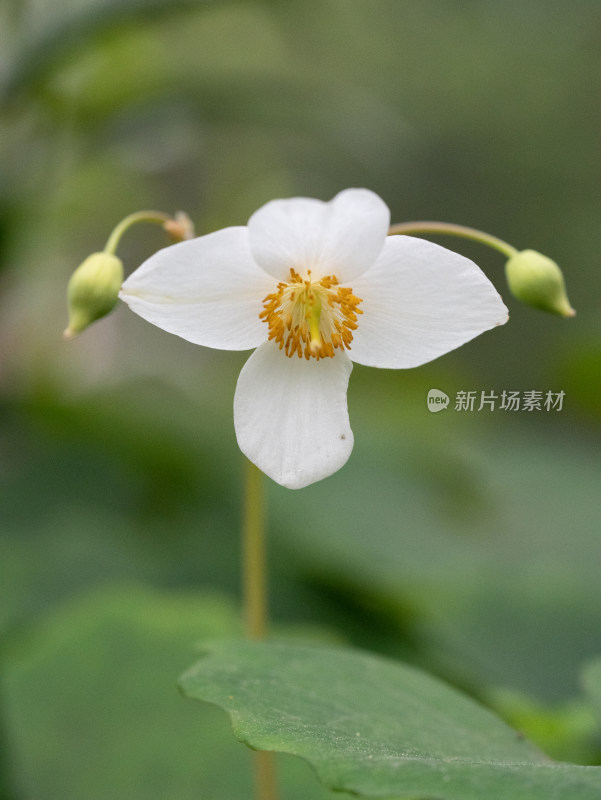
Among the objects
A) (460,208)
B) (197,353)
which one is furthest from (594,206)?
(197,353)

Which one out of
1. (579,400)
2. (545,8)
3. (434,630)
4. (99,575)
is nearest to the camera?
(434,630)

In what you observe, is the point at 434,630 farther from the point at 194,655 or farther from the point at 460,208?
the point at 460,208

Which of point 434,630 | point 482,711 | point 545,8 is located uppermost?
point 545,8

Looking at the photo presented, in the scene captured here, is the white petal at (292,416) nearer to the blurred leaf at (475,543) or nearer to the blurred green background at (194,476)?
the blurred green background at (194,476)

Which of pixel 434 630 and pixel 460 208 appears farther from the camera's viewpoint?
pixel 460 208

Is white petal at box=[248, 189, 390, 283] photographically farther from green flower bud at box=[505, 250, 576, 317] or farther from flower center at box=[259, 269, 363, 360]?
green flower bud at box=[505, 250, 576, 317]

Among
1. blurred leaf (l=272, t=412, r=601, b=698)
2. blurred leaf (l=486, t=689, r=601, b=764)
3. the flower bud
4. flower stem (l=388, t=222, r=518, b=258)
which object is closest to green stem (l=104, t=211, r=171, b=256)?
Answer: the flower bud

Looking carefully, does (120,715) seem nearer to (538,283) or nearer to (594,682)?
(594,682)

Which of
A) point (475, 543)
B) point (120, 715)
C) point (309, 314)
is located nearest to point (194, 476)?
point (475, 543)
